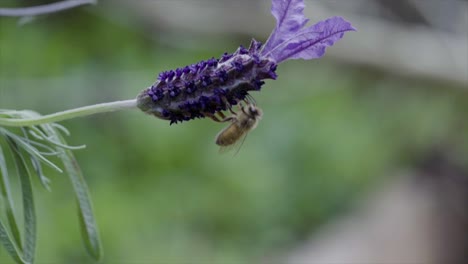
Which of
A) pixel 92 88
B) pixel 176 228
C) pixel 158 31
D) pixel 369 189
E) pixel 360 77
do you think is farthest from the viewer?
pixel 360 77

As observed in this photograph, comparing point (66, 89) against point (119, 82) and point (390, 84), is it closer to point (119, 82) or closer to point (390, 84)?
point (119, 82)

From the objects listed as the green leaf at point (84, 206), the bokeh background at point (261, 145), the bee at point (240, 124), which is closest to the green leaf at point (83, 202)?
the green leaf at point (84, 206)

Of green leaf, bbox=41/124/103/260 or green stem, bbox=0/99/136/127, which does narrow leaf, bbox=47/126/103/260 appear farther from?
green stem, bbox=0/99/136/127

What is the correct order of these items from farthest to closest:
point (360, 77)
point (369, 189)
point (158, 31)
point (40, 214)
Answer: point (360, 77), point (369, 189), point (158, 31), point (40, 214)

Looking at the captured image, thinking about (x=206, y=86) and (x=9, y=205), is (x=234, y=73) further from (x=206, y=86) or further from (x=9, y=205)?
(x=9, y=205)

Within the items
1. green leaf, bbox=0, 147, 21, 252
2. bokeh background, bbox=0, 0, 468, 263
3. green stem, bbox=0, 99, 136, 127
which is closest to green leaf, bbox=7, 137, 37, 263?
green leaf, bbox=0, 147, 21, 252

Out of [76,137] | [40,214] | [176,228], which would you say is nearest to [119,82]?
[76,137]
